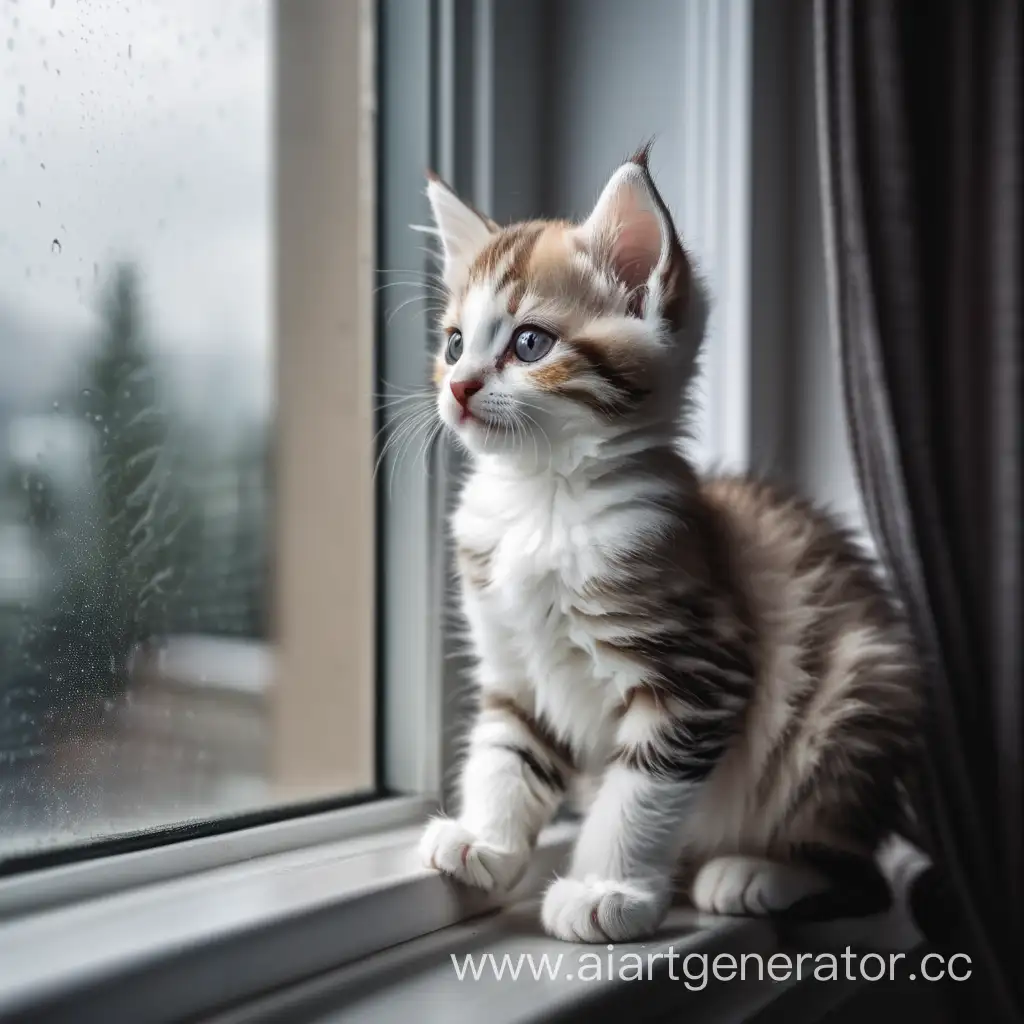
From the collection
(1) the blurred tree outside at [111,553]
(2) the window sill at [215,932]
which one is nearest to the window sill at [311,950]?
(2) the window sill at [215,932]

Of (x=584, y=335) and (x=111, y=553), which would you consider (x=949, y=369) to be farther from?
(x=111, y=553)

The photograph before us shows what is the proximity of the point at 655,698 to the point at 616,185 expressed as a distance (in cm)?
41

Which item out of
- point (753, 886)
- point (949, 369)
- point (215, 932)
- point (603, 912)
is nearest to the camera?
point (215, 932)

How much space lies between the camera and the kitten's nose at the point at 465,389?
82 centimetres

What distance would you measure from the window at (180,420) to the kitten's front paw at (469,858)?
18 cm

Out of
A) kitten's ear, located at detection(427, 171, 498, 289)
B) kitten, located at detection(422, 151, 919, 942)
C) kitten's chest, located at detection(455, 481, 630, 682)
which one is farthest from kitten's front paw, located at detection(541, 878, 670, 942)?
kitten's ear, located at detection(427, 171, 498, 289)

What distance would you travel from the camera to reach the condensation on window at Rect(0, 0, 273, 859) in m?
0.74

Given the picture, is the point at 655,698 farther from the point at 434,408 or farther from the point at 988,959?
the point at 988,959

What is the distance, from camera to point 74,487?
0.77 metres

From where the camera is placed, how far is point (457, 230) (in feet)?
3.04

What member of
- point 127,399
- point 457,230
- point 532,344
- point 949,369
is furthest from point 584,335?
point 949,369

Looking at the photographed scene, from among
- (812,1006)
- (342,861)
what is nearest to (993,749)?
(812,1006)

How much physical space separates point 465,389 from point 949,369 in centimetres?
77

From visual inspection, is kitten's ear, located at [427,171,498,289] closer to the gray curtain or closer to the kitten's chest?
the kitten's chest
